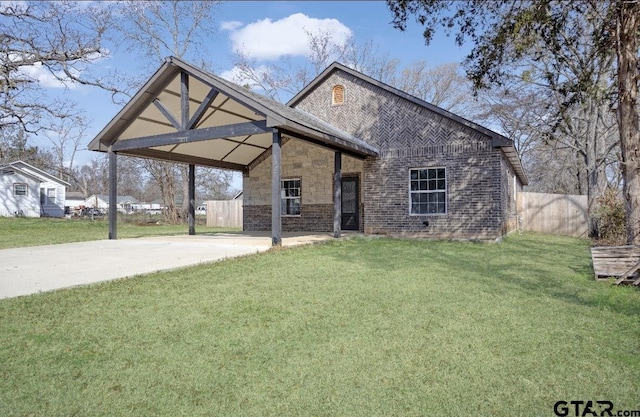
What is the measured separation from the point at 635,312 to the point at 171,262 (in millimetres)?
7029

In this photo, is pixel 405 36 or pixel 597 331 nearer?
pixel 597 331

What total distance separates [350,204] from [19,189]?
3089cm

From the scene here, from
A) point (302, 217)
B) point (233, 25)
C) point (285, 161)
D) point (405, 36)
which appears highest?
point (233, 25)

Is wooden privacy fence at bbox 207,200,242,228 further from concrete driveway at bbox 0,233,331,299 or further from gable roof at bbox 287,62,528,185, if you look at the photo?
concrete driveway at bbox 0,233,331,299

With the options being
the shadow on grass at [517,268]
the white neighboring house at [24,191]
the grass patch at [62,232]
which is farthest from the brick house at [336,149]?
the white neighboring house at [24,191]

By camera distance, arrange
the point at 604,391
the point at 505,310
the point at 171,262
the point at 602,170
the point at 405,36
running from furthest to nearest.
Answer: the point at 602,170, the point at 405,36, the point at 171,262, the point at 505,310, the point at 604,391

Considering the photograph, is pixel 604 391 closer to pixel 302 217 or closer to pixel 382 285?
pixel 382 285

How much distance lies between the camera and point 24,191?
110ft

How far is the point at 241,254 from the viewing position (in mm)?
8766

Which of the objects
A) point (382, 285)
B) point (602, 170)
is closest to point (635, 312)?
point (382, 285)

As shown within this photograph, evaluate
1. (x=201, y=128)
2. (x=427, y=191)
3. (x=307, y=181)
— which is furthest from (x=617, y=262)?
(x=307, y=181)

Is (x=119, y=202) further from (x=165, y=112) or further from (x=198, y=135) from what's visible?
(x=198, y=135)

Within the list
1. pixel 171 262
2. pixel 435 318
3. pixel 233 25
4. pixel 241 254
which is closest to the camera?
pixel 435 318

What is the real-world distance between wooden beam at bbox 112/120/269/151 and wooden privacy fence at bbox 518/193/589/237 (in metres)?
14.1
